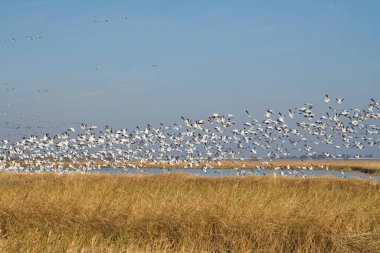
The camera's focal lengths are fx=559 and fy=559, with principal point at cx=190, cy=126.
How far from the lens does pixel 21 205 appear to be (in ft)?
40.7

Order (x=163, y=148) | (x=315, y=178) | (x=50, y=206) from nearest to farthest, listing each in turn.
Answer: (x=50, y=206), (x=315, y=178), (x=163, y=148)

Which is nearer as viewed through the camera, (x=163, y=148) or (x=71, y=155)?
(x=163, y=148)

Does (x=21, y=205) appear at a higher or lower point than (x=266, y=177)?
higher

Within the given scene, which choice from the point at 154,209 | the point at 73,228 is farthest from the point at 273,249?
the point at 73,228

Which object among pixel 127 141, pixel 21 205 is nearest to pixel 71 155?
pixel 127 141

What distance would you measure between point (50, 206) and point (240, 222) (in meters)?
4.35

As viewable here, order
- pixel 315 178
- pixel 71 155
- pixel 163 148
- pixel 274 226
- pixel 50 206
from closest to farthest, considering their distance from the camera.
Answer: pixel 274 226 < pixel 50 206 < pixel 315 178 < pixel 163 148 < pixel 71 155

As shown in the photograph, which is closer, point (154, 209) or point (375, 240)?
point (375, 240)

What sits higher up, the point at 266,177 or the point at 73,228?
the point at 73,228

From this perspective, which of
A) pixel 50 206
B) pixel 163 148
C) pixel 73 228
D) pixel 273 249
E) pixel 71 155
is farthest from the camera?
pixel 71 155

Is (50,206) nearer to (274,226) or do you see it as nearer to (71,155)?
(274,226)

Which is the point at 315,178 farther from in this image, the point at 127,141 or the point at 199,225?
the point at 199,225

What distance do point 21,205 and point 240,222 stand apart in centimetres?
506

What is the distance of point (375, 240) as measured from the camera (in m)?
9.67
